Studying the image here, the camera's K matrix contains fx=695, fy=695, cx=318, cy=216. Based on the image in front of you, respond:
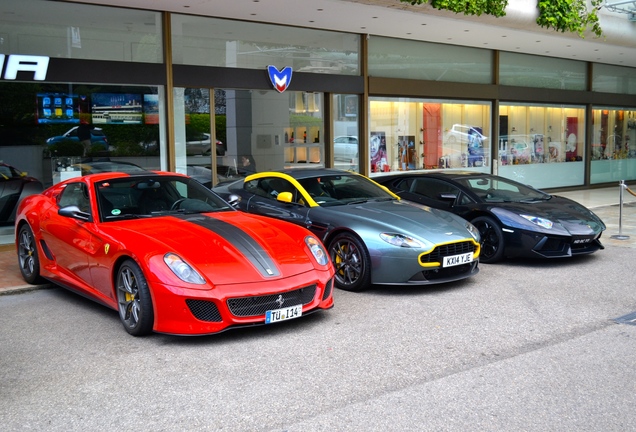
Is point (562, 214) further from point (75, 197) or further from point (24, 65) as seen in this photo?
point (24, 65)

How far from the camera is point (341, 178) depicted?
9180 millimetres

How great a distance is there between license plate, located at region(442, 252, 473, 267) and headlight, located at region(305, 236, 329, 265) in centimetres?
161

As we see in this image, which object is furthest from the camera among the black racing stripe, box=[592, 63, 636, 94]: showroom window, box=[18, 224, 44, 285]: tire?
box=[592, 63, 636, 94]: showroom window

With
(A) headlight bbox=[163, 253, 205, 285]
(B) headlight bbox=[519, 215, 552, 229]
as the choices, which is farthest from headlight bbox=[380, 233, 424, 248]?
(A) headlight bbox=[163, 253, 205, 285]

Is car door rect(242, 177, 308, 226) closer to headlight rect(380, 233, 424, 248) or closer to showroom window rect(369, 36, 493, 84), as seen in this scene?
headlight rect(380, 233, 424, 248)

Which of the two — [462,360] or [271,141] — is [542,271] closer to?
[462,360]

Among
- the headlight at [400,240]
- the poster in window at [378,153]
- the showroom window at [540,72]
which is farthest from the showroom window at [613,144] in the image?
the headlight at [400,240]

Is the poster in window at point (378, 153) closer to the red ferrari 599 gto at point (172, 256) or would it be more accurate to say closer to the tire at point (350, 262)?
the tire at point (350, 262)

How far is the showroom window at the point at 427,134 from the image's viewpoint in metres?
16.0

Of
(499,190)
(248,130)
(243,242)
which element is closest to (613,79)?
(248,130)

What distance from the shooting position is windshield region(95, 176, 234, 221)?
273 inches

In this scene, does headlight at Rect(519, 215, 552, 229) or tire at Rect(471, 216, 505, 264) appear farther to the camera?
tire at Rect(471, 216, 505, 264)

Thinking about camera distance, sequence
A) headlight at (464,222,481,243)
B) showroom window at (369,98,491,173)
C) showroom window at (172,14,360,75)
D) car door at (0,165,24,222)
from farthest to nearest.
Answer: showroom window at (369,98,491,173) < showroom window at (172,14,360,75) < car door at (0,165,24,222) < headlight at (464,222,481,243)

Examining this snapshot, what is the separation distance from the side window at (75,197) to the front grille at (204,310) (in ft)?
6.51
